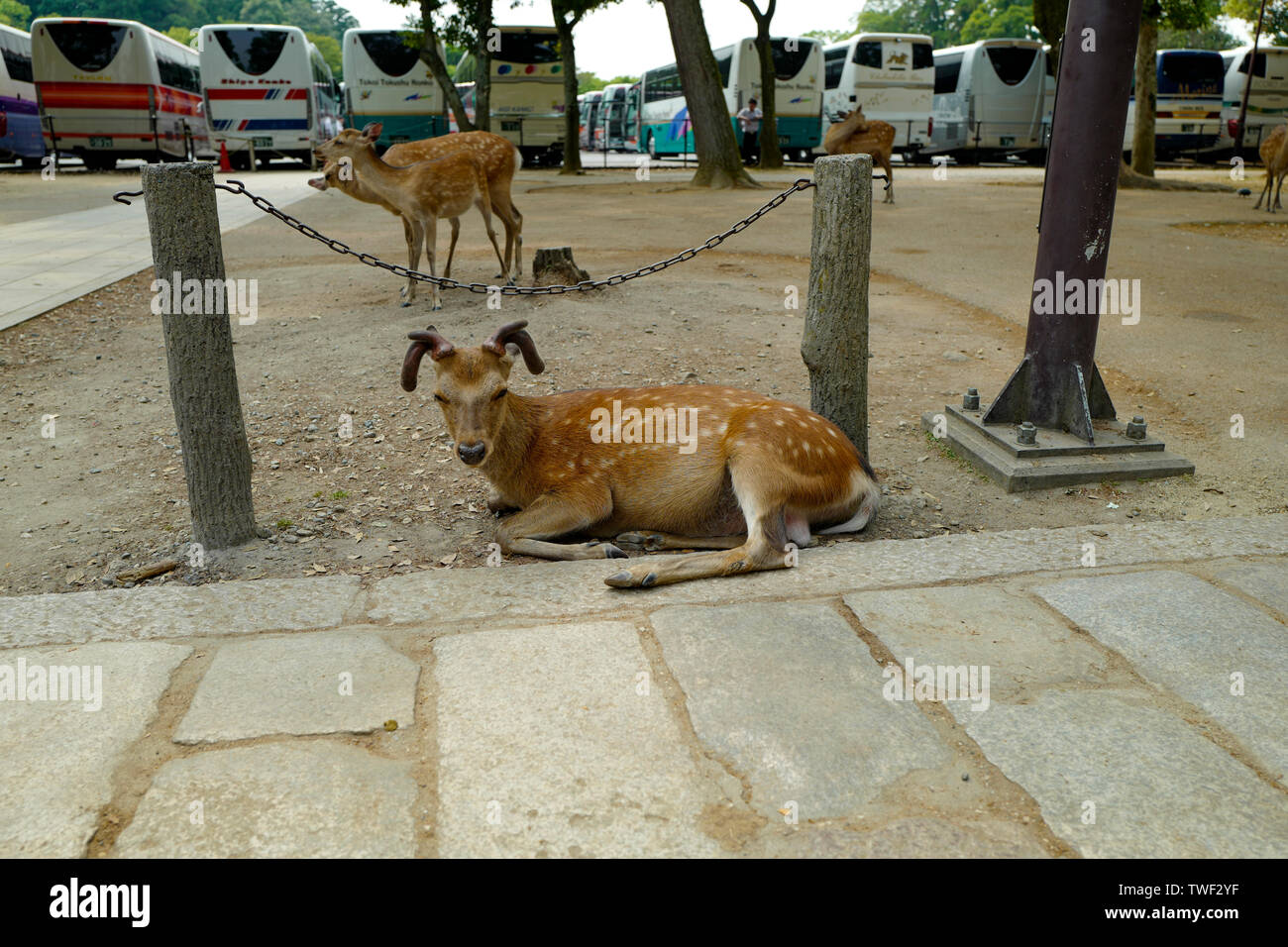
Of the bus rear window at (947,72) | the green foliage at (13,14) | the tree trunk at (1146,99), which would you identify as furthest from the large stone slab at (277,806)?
the green foliage at (13,14)

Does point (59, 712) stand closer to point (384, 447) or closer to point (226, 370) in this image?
point (226, 370)

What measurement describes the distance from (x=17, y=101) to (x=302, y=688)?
96.9 feet

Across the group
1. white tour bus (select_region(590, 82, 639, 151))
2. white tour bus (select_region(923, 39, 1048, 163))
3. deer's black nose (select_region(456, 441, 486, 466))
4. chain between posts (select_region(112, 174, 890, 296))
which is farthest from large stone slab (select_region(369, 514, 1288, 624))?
white tour bus (select_region(590, 82, 639, 151))

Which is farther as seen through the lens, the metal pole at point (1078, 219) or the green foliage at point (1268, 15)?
the green foliage at point (1268, 15)

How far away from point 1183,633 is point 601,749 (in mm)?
1767

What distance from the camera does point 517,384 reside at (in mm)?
6094

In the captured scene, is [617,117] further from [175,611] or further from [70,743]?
[70,743]

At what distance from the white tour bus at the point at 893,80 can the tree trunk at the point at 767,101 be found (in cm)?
396

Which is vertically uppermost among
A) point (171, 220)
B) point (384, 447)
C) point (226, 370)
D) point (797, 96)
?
point (797, 96)

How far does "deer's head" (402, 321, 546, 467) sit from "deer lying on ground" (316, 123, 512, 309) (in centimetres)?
489

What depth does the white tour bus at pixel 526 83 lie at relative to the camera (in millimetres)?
27672

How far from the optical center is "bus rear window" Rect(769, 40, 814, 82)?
2911 centimetres

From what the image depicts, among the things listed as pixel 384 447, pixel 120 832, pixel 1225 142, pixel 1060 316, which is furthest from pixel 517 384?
pixel 1225 142

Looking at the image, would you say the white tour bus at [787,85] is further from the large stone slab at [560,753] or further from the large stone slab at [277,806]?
the large stone slab at [277,806]
